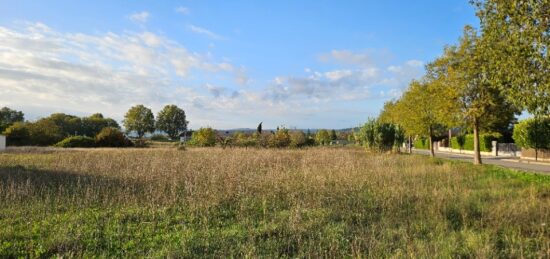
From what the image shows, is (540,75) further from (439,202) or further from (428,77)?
(428,77)

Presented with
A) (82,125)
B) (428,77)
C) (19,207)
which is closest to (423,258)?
(19,207)

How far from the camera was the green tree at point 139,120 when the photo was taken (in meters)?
81.7

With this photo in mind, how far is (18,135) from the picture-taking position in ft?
152

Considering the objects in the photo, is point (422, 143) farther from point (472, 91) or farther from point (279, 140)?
point (472, 91)

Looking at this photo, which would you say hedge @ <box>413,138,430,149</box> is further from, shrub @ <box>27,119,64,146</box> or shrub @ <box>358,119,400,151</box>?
shrub @ <box>27,119,64,146</box>

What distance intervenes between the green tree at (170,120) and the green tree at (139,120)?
311cm

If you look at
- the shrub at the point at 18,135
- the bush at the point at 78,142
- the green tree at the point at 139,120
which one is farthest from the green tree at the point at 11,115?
the bush at the point at 78,142

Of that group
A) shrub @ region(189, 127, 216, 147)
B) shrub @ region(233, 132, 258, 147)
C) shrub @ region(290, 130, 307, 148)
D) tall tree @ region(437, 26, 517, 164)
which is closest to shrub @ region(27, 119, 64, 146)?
shrub @ region(189, 127, 216, 147)

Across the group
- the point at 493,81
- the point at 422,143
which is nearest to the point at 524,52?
the point at 493,81

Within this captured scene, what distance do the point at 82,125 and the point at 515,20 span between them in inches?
3015

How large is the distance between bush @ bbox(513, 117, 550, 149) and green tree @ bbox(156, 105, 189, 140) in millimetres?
69997

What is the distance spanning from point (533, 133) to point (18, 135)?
180ft

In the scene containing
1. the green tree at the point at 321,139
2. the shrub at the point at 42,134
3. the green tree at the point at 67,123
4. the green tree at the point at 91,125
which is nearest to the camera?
the green tree at the point at 321,139

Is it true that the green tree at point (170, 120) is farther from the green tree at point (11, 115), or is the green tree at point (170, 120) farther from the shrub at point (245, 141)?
the shrub at point (245, 141)
